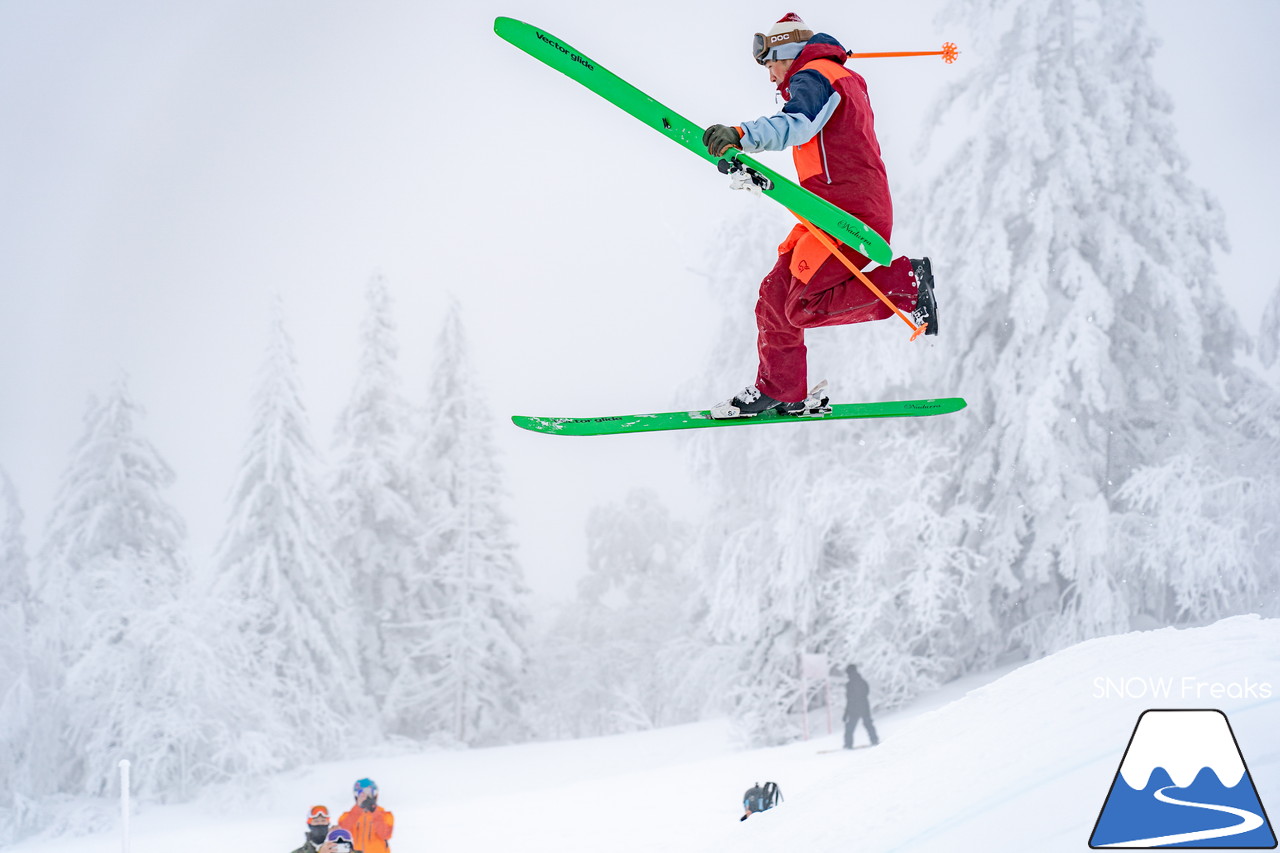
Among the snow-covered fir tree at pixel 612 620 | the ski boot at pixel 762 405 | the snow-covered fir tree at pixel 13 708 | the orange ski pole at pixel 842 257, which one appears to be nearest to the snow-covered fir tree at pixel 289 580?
the snow-covered fir tree at pixel 13 708

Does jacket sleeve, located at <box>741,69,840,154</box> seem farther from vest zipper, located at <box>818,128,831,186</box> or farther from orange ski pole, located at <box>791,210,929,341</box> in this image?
orange ski pole, located at <box>791,210,929,341</box>

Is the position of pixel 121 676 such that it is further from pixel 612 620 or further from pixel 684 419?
pixel 684 419

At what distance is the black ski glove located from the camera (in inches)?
124

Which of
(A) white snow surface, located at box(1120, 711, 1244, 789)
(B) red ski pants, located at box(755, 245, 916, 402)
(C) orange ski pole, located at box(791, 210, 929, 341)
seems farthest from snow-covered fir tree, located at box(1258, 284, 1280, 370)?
(C) orange ski pole, located at box(791, 210, 929, 341)

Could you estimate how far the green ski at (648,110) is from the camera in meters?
3.36

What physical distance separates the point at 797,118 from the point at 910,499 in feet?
27.9

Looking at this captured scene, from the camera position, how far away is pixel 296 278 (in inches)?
613

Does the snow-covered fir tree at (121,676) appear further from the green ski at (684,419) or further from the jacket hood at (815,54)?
the jacket hood at (815,54)

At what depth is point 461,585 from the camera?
577 inches

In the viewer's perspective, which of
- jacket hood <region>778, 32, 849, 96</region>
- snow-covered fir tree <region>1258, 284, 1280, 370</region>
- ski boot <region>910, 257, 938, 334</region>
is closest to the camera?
jacket hood <region>778, 32, 849, 96</region>

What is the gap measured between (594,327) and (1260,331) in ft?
32.1

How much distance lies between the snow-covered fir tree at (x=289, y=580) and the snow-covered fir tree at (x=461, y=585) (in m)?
1.04

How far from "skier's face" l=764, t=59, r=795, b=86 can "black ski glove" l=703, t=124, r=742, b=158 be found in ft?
1.70

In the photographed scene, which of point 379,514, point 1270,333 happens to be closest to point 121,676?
point 379,514
